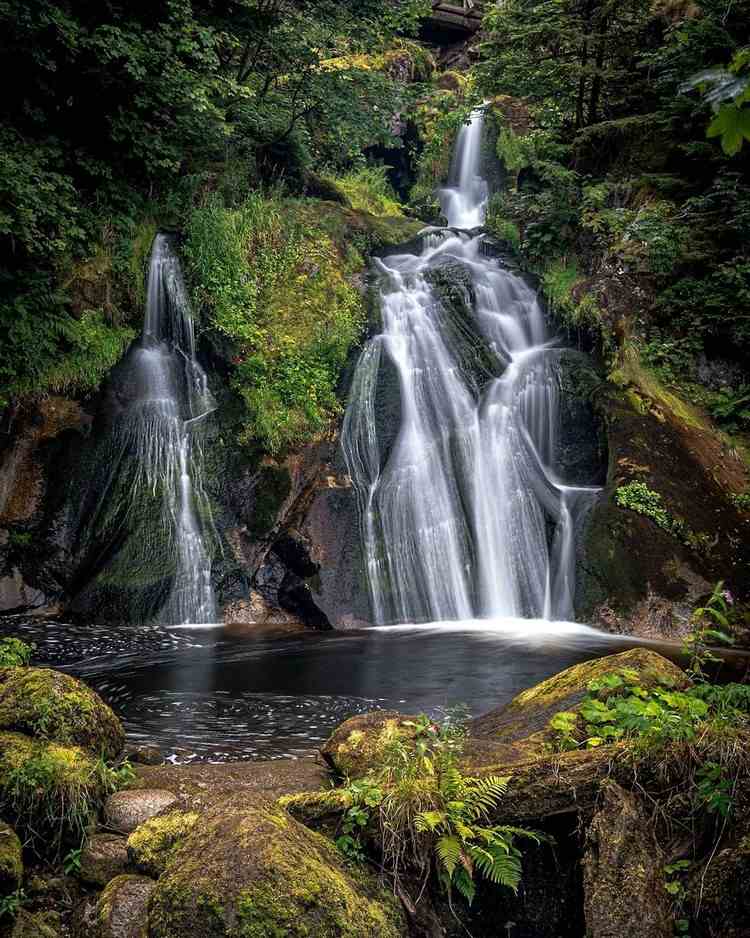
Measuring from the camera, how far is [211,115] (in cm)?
1117

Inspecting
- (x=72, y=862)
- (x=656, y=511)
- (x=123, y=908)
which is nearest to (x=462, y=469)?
(x=656, y=511)

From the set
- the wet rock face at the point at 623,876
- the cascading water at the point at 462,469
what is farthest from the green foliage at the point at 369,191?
the wet rock face at the point at 623,876

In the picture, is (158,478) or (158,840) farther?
(158,478)

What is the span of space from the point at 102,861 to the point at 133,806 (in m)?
0.36

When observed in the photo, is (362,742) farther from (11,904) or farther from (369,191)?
(369,191)

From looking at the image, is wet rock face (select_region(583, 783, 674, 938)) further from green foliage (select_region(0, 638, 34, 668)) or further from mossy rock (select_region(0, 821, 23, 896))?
green foliage (select_region(0, 638, 34, 668))

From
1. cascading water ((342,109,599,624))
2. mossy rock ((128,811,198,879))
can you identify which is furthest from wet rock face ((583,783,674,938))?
cascading water ((342,109,599,624))

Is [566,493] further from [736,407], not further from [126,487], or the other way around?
[126,487]

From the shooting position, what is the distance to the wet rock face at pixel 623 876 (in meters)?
2.84

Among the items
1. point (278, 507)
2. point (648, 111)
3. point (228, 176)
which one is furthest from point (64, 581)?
point (648, 111)

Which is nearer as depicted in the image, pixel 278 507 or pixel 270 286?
pixel 278 507

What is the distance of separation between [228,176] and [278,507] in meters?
6.92

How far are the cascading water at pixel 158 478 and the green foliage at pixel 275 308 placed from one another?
62 cm

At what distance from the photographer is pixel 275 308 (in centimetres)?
1256
